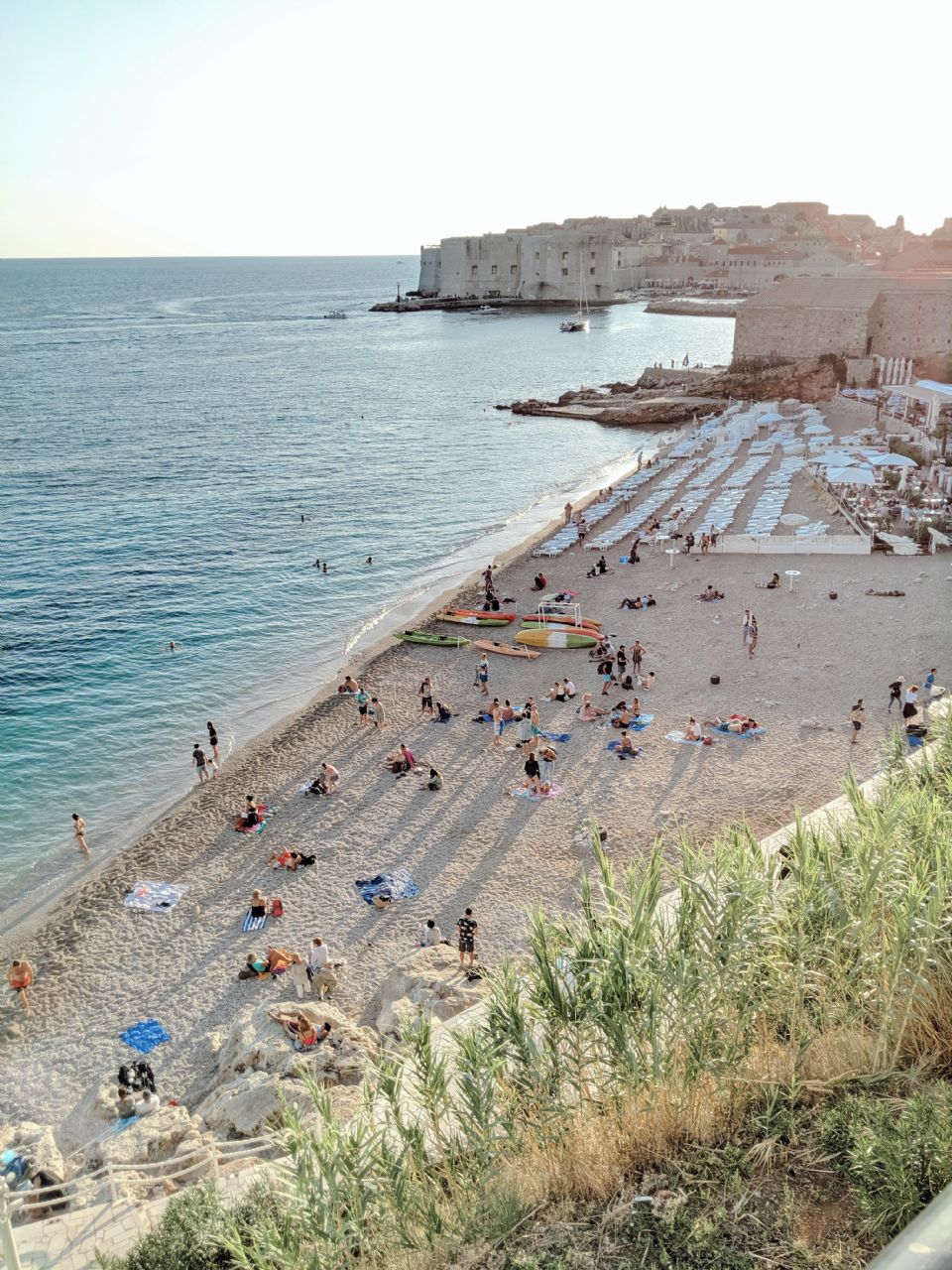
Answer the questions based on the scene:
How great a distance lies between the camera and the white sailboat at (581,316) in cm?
10781

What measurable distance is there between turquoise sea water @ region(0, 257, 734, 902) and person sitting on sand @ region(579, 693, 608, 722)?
679 cm

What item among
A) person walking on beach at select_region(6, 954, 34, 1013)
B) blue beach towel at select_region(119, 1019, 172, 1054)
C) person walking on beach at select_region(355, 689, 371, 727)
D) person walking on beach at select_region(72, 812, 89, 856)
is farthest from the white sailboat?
blue beach towel at select_region(119, 1019, 172, 1054)

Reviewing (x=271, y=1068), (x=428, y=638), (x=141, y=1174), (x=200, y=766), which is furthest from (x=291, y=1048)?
(x=428, y=638)

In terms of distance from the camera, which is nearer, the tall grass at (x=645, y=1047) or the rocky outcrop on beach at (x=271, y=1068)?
the tall grass at (x=645, y=1047)

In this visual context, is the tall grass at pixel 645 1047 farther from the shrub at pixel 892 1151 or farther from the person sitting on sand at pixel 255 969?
the person sitting on sand at pixel 255 969

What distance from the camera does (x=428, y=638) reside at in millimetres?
23062

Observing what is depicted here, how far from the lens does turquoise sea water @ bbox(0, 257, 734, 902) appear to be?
19594 mm

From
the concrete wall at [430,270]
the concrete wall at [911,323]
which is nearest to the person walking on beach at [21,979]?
the concrete wall at [911,323]

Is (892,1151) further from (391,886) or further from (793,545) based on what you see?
(793,545)

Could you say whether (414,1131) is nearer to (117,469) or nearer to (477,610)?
(477,610)

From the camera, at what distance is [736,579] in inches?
1002

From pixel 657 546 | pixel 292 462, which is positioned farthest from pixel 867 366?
pixel 292 462

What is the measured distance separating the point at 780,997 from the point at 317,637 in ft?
66.5

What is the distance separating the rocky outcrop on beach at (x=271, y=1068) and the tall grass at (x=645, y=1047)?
267cm
